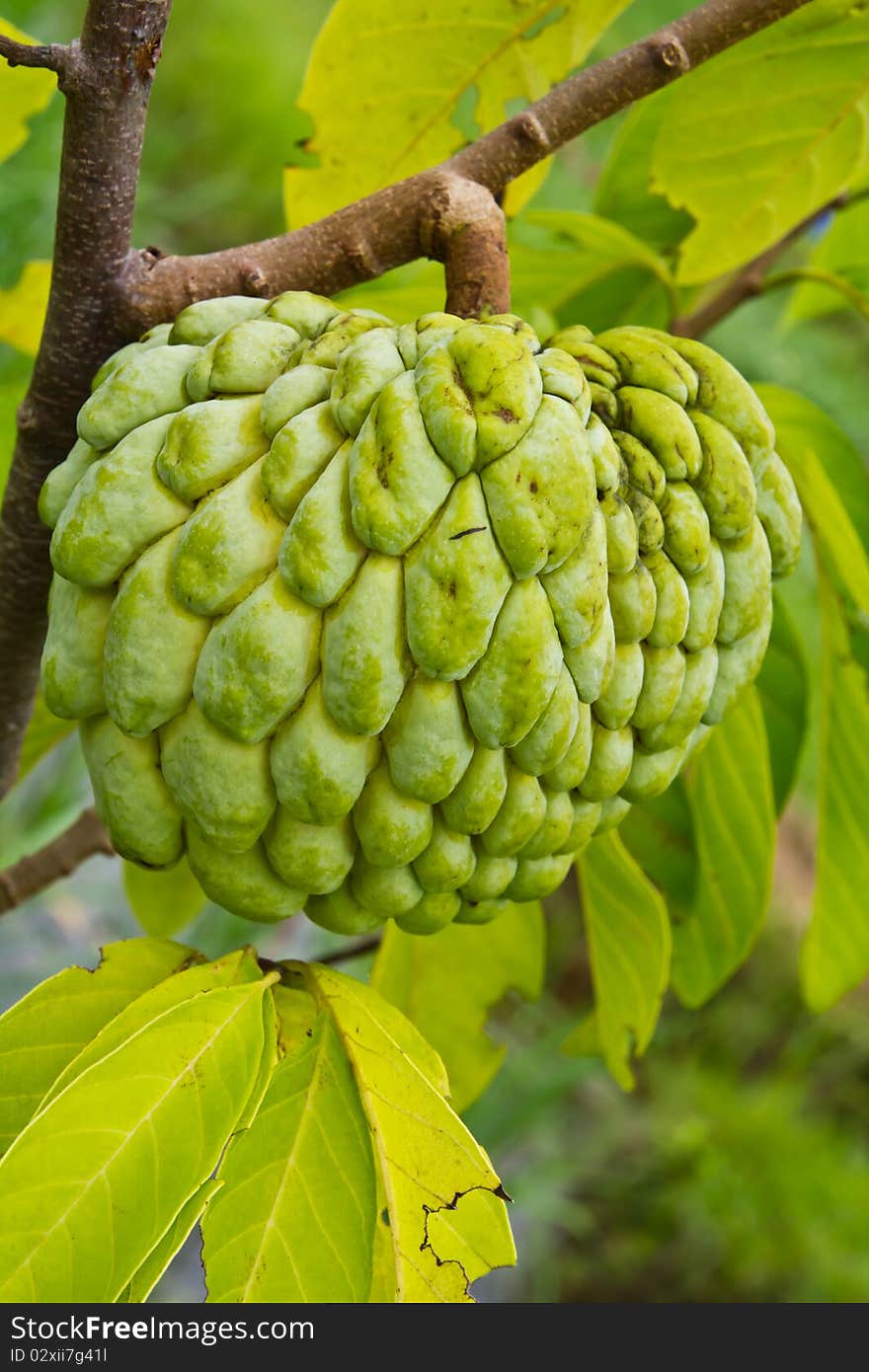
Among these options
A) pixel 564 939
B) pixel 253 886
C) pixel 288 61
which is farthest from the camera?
pixel 288 61

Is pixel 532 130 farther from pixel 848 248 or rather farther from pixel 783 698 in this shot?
pixel 848 248

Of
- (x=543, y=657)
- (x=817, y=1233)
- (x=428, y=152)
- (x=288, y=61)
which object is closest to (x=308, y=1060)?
(x=543, y=657)

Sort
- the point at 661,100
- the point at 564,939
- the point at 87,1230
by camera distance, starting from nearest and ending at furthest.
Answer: the point at 87,1230, the point at 661,100, the point at 564,939

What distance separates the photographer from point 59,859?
1659mm

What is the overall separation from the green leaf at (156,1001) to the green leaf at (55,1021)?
0.01 metres

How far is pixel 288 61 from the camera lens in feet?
19.4

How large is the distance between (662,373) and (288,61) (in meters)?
5.60

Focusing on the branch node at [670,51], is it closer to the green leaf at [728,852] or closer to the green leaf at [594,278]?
the green leaf at [594,278]

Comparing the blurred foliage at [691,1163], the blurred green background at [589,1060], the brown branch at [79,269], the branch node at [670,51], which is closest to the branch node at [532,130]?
the branch node at [670,51]

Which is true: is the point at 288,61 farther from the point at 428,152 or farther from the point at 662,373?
the point at 662,373

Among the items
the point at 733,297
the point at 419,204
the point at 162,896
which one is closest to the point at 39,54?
the point at 419,204

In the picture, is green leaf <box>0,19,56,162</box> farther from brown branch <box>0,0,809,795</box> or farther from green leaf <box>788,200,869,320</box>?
green leaf <box>788,200,869,320</box>

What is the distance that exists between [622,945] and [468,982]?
0.25 meters

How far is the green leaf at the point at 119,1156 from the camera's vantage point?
76 centimetres
